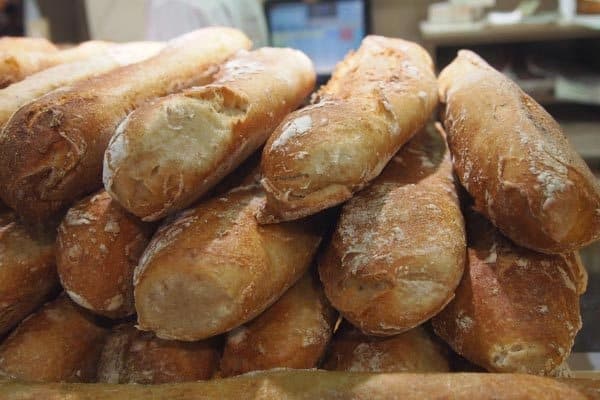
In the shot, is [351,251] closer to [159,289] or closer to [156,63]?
[159,289]

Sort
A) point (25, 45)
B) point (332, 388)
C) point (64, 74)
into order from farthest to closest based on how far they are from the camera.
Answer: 1. point (25, 45)
2. point (64, 74)
3. point (332, 388)

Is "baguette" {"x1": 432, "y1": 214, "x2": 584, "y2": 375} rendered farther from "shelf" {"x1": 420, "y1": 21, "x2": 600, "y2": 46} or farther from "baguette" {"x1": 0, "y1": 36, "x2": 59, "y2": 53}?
"shelf" {"x1": 420, "y1": 21, "x2": 600, "y2": 46}

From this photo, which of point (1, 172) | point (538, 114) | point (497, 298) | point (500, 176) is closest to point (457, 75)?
point (538, 114)

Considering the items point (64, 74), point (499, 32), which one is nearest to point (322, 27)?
point (499, 32)

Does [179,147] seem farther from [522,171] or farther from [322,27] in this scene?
[322,27]

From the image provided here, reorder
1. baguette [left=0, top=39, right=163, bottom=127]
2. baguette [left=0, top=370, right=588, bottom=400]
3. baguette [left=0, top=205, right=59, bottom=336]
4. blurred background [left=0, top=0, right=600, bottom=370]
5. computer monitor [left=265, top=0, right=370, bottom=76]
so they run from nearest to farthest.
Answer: baguette [left=0, top=370, right=588, bottom=400] → baguette [left=0, top=205, right=59, bottom=336] → baguette [left=0, top=39, right=163, bottom=127] → blurred background [left=0, top=0, right=600, bottom=370] → computer monitor [left=265, top=0, right=370, bottom=76]

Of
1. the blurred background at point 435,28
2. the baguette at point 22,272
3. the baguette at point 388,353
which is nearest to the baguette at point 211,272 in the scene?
the baguette at point 388,353

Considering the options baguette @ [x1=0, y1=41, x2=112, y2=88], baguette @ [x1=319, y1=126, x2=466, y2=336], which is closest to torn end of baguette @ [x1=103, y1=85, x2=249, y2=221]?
baguette @ [x1=319, y1=126, x2=466, y2=336]
